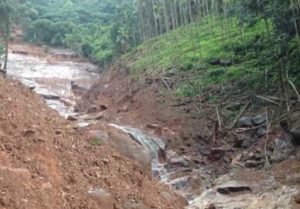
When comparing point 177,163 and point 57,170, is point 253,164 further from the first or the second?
point 57,170

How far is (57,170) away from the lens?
1113cm

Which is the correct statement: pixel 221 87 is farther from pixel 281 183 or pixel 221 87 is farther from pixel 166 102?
pixel 281 183

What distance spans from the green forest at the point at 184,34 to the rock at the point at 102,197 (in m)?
11.5

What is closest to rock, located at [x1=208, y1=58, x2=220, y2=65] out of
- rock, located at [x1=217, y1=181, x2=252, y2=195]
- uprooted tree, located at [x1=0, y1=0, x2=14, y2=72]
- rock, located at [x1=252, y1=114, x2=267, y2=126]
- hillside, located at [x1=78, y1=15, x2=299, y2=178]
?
hillside, located at [x1=78, y1=15, x2=299, y2=178]

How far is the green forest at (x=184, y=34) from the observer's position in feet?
78.3

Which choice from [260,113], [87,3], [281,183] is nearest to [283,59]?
[260,113]

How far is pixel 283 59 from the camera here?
76.4ft

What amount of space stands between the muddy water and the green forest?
3.98 meters

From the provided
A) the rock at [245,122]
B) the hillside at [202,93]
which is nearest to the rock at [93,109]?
the hillside at [202,93]

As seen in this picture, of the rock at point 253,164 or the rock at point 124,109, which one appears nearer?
the rock at point 253,164

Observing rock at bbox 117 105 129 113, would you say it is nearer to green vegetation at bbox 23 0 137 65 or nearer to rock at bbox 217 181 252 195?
rock at bbox 217 181 252 195

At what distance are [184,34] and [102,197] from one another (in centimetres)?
3897

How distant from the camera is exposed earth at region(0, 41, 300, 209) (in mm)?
10711

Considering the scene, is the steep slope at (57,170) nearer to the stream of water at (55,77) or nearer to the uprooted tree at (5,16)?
the stream of water at (55,77)
